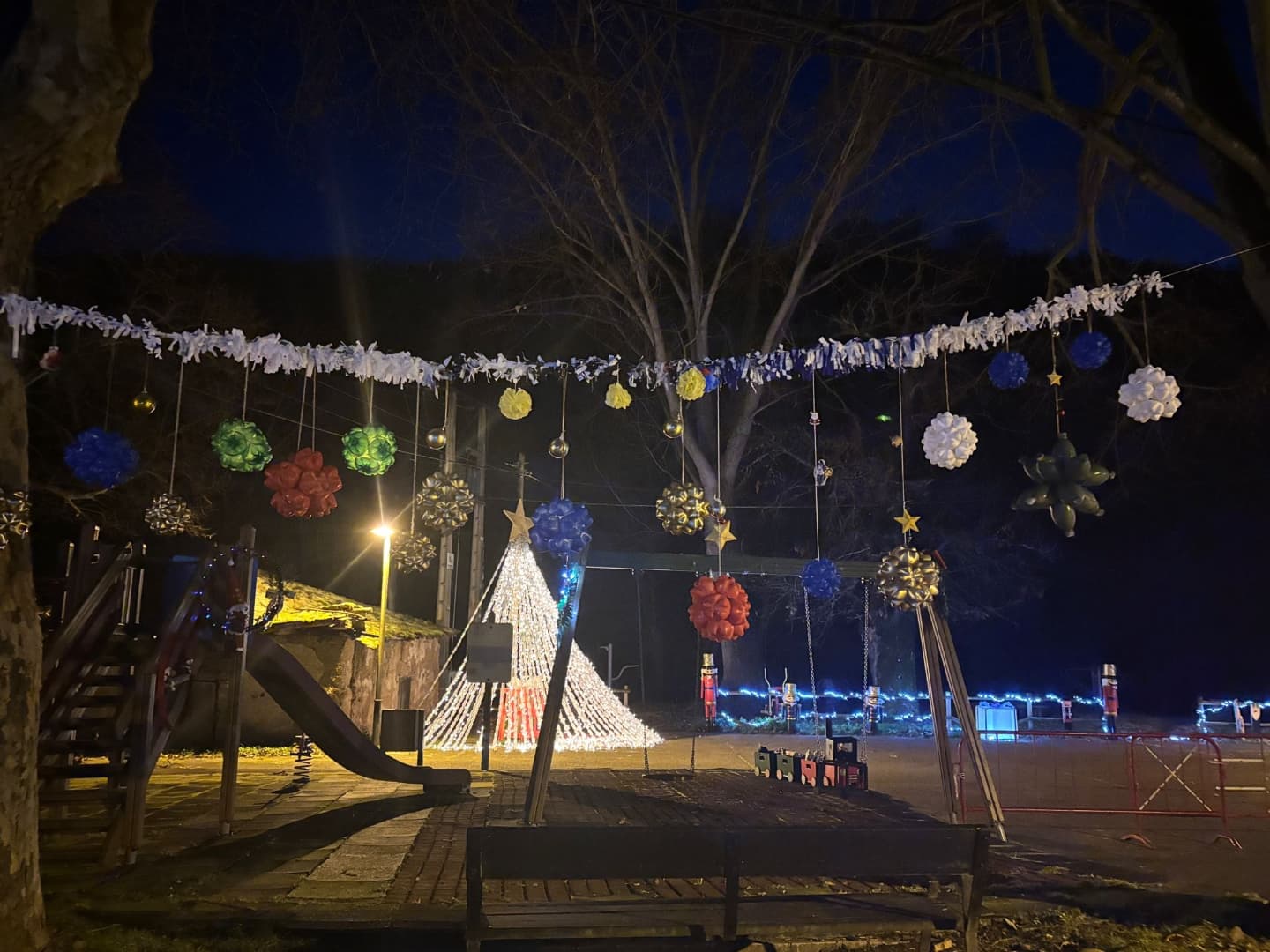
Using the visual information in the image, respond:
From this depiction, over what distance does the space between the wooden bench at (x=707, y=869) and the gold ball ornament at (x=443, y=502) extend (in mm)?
4154

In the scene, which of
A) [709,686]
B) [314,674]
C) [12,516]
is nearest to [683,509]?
[12,516]

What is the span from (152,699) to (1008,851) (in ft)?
24.0

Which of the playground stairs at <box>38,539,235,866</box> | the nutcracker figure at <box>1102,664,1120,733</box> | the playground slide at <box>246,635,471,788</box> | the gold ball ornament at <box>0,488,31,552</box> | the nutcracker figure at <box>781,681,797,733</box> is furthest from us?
the nutcracker figure at <box>781,681,797,733</box>

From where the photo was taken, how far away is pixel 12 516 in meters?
4.90

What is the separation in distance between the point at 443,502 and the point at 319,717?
2.64m

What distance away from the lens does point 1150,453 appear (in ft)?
76.1

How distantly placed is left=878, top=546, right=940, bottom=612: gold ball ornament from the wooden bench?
3.51 metres

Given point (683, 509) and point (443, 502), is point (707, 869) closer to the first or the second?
point (683, 509)

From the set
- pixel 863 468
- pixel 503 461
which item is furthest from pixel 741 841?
pixel 503 461

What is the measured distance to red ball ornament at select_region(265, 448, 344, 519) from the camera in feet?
28.2

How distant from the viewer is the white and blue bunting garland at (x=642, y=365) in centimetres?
746

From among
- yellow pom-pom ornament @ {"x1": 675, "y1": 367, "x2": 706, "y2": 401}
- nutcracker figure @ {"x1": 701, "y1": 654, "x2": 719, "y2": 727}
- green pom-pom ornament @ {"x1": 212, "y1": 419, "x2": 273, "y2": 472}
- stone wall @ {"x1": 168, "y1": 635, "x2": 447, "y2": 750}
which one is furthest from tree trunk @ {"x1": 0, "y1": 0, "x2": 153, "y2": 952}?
nutcracker figure @ {"x1": 701, "y1": 654, "x2": 719, "y2": 727}

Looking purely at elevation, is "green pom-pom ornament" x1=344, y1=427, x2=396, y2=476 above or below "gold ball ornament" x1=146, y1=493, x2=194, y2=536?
above

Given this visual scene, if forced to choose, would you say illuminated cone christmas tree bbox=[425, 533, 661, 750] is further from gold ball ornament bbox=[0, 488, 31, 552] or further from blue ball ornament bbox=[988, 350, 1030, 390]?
gold ball ornament bbox=[0, 488, 31, 552]
